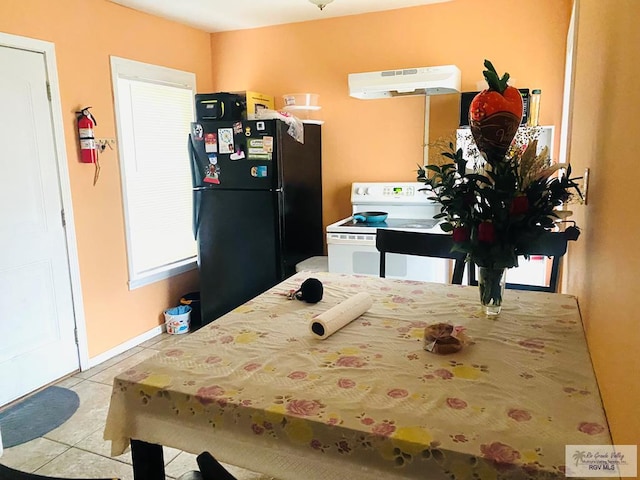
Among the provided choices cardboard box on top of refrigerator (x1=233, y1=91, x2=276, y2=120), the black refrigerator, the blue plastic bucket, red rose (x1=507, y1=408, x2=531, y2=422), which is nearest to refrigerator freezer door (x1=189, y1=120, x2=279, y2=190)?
the black refrigerator

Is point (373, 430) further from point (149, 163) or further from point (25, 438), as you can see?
point (149, 163)

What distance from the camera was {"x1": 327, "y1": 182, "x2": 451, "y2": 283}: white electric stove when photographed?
316 centimetres

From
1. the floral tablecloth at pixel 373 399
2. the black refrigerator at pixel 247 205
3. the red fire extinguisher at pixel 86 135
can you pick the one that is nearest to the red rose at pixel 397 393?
the floral tablecloth at pixel 373 399

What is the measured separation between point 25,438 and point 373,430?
7.54 ft

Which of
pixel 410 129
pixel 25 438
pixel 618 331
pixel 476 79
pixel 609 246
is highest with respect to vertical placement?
pixel 476 79

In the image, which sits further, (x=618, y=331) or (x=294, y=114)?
(x=294, y=114)

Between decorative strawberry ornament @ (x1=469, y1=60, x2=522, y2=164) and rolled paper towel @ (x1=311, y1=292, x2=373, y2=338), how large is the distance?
0.60 metres

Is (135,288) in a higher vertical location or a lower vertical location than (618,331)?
lower

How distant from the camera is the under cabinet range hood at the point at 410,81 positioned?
10.5ft

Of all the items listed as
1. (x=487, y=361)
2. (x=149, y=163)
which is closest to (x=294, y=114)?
(x=149, y=163)

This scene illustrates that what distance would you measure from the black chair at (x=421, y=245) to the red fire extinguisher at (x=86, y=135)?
2.01m

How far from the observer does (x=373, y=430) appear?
0.95 m

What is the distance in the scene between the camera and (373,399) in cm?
106

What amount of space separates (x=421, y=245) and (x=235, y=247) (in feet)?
5.84
